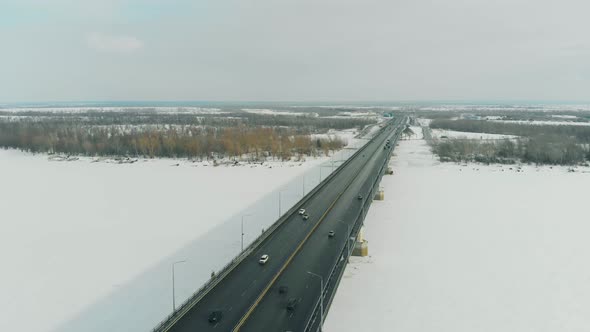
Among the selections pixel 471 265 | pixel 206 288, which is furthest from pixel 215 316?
pixel 471 265

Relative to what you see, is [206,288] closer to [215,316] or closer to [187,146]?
[215,316]

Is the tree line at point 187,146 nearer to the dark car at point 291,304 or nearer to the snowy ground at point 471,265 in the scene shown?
the snowy ground at point 471,265

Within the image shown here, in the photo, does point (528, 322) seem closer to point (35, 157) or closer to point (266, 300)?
point (266, 300)

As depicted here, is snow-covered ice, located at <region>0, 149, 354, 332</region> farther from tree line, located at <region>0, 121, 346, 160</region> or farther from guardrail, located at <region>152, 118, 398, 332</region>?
tree line, located at <region>0, 121, 346, 160</region>

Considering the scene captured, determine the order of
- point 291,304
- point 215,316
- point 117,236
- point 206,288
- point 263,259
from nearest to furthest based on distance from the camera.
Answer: point 215,316
point 291,304
point 206,288
point 263,259
point 117,236

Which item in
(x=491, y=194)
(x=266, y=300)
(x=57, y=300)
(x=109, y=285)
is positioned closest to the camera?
(x=266, y=300)

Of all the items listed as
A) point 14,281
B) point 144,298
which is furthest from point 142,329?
point 14,281
